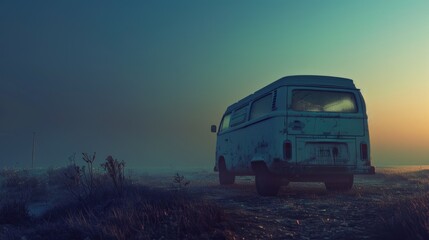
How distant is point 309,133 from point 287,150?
2.20ft

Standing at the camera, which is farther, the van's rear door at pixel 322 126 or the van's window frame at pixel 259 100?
the van's window frame at pixel 259 100

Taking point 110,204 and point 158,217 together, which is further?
point 110,204

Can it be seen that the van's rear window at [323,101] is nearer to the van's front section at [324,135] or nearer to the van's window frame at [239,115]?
→ the van's front section at [324,135]

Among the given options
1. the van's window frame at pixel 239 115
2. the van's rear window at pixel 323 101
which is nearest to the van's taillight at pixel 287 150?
the van's rear window at pixel 323 101

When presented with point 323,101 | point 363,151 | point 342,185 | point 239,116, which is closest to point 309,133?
point 323,101

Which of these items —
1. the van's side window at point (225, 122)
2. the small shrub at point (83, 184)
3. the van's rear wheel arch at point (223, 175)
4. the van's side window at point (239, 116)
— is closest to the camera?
the small shrub at point (83, 184)

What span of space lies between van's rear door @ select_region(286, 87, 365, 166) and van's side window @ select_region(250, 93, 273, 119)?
0.70 m

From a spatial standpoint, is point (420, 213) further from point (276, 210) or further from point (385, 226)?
point (276, 210)

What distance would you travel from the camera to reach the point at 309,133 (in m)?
8.62

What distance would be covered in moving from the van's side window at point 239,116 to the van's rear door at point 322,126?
2375 mm

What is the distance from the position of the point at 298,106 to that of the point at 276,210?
9.78 feet

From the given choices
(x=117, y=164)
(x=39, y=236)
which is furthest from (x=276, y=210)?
(x=117, y=164)

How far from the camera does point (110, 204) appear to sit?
23.1 feet

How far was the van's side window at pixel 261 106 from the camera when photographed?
925 centimetres
